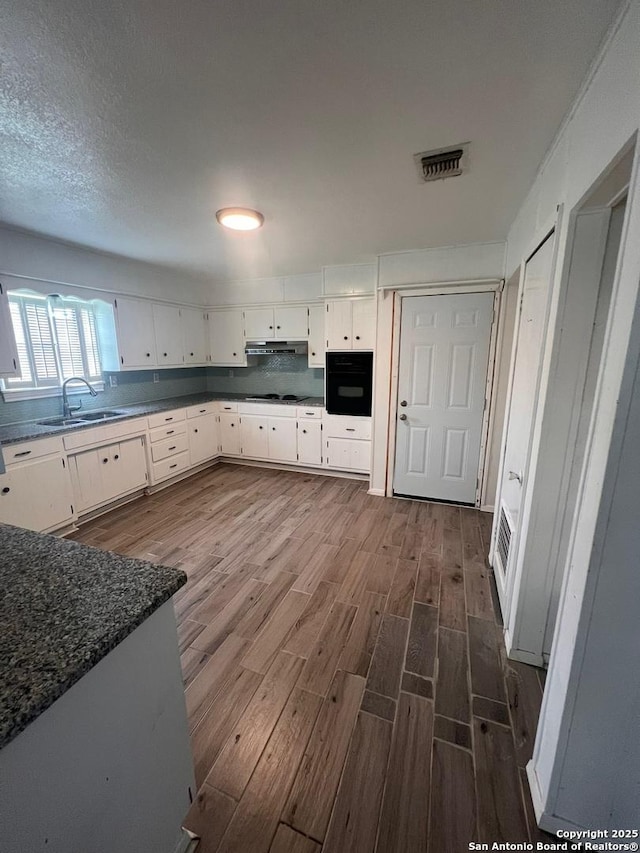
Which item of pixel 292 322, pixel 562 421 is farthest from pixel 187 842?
pixel 292 322

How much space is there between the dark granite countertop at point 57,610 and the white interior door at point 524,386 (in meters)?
1.73

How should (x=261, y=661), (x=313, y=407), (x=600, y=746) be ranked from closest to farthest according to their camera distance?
(x=600, y=746) < (x=261, y=661) < (x=313, y=407)

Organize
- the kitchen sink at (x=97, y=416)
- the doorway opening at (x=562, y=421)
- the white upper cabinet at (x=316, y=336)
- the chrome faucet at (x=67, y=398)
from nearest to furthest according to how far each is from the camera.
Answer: the doorway opening at (x=562, y=421) < the chrome faucet at (x=67, y=398) < the kitchen sink at (x=97, y=416) < the white upper cabinet at (x=316, y=336)

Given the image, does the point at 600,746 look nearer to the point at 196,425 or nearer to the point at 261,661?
the point at 261,661

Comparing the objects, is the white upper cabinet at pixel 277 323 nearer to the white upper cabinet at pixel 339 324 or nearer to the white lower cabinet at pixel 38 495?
the white upper cabinet at pixel 339 324

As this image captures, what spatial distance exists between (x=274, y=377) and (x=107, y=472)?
8.09ft

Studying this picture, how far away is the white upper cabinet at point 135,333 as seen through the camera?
3633 mm

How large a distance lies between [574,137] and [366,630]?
8.08 feet

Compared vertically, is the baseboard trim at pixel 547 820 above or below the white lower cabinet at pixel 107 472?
below

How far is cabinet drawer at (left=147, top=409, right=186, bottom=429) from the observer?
371 centimetres

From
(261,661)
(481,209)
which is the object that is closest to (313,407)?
(481,209)

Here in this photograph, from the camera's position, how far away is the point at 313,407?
4.15 m

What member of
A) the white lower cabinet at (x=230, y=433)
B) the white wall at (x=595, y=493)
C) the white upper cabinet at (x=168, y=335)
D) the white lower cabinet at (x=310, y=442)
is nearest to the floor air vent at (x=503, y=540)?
the white wall at (x=595, y=493)

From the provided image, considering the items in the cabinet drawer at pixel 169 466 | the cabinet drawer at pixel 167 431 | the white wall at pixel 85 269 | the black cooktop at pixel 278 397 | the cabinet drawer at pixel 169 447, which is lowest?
the cabinet drawer at pixel 169 466
